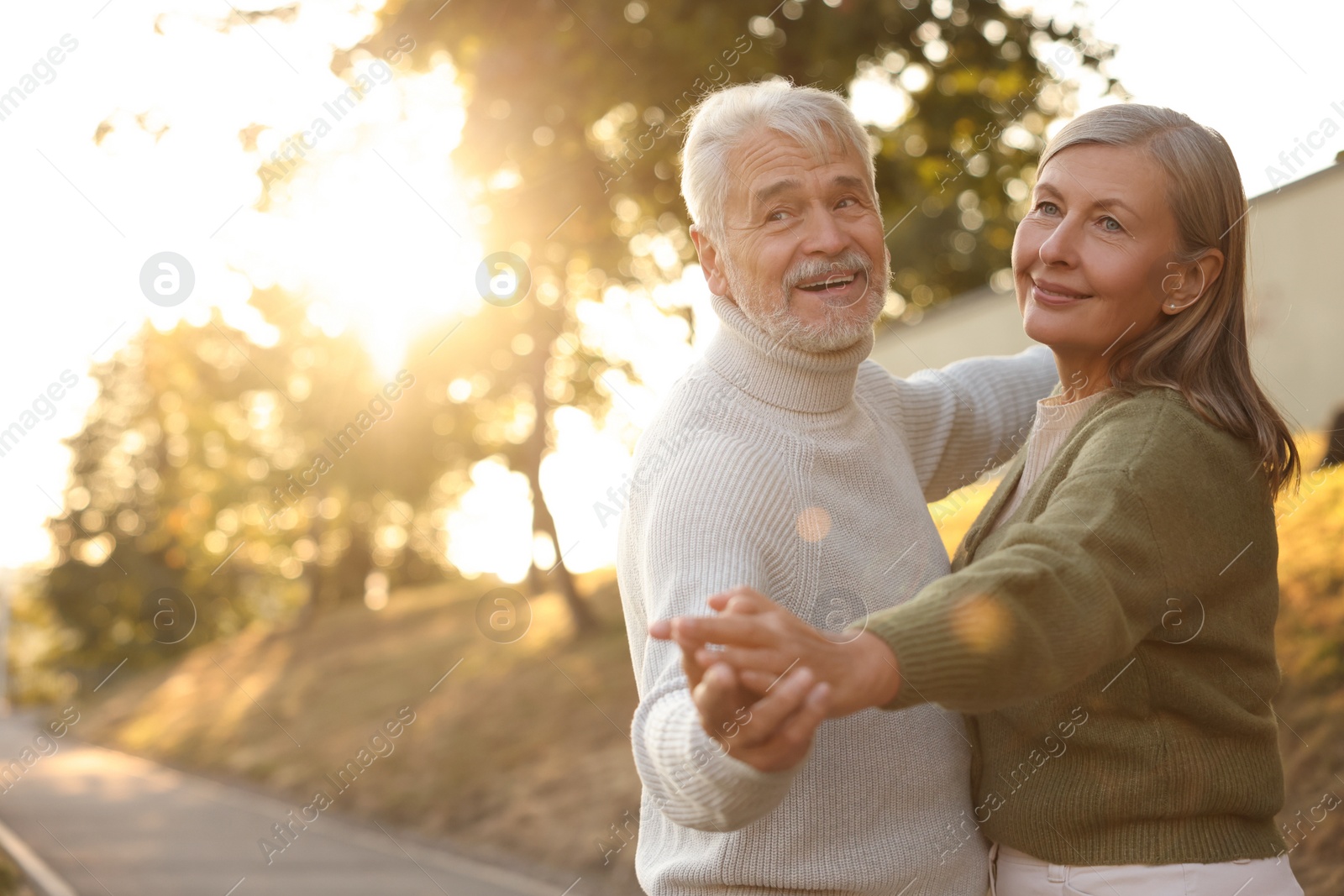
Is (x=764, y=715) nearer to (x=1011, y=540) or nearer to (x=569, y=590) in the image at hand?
(x=1011, y=540)

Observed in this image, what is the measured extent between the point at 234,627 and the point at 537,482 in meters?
35.5

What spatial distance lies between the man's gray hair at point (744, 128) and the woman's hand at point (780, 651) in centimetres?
127

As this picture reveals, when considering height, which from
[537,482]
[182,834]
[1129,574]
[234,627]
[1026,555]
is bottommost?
[234,627]

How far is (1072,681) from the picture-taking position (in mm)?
1690

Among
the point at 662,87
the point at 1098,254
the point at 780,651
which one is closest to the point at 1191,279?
the point at 1098,254

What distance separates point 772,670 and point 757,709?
0.07 metres

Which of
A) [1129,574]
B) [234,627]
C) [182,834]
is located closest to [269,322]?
[182,834]

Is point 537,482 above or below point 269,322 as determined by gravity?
below

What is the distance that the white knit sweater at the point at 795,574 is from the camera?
6.73 feet

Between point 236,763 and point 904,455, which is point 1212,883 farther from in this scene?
point 236,763

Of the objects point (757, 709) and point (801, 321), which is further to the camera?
point (801, 321)

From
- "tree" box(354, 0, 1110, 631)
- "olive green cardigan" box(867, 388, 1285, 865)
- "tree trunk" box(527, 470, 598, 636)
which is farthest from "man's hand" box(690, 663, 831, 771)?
"tree trunk" box(527, 470, 598, 636)

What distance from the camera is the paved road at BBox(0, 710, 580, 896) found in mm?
9508

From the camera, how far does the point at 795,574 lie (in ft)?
7.29
